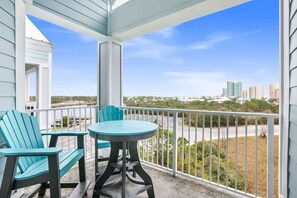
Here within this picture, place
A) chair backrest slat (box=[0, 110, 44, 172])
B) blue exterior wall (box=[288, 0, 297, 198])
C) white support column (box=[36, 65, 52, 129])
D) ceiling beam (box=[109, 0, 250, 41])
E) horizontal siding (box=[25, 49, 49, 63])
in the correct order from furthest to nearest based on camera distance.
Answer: white support column (box=[36, 65, 52, 129]) < horizontal siding (box=[25, 49, 49, 63]) < ceiling beam (box=[109, 0, 250, 41]) < chair backrest slat (box=[0, 110, 44, 172]) < blue exterior wall (box=[288, 0, 297, 198])

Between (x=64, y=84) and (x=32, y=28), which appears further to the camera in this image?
(x=64, y=84)

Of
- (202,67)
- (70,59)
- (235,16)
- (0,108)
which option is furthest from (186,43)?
(0,108)

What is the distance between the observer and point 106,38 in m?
3.39

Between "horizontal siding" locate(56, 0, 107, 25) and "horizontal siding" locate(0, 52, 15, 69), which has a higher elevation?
"horizontal siding" locate(56, 0, 107, 25)

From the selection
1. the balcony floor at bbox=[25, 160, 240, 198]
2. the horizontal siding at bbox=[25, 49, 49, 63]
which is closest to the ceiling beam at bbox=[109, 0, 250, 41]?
the balcony floor at bbox=[25, 160, 240, 198]

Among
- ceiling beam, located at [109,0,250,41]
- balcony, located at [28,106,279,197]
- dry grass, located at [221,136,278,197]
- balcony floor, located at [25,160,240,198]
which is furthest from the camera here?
ceiling beam, located at [109,0,250,41]

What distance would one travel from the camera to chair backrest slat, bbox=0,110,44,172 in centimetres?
148

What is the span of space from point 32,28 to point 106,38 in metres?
3.17

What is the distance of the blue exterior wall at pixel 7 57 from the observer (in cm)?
168

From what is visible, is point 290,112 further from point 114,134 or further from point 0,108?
point 0,108

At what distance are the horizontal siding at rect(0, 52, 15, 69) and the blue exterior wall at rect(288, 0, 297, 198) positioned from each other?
2687 mm

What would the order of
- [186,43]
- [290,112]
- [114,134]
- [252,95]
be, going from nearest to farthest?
1. [290,112]
2. [114,134]
3. [252,95]
4. [186,43]

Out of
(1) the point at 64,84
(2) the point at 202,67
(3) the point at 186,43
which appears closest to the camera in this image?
(1) the point at 64,84

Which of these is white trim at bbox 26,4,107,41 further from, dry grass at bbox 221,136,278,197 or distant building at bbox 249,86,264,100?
dry grass at bbox 221,136,278,197
